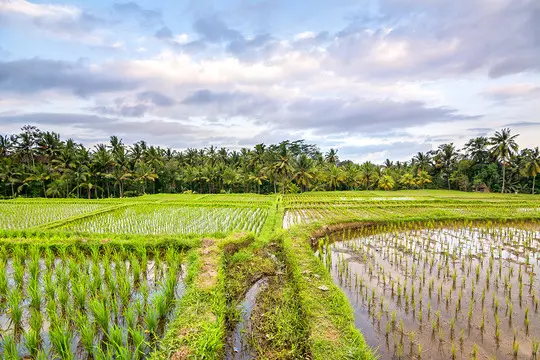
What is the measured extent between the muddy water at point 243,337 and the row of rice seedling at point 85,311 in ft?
3.53

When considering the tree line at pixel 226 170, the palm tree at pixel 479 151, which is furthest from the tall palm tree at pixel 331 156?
the palm tree at pixel 479 151

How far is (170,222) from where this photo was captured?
13.3m

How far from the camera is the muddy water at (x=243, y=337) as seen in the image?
4.27 m

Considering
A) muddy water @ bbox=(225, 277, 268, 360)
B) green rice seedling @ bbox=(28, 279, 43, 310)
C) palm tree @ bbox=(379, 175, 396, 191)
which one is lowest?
muddy water @ bbox=(225, 277, 268, 360)

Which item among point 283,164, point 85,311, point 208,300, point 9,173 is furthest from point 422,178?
point 9,173

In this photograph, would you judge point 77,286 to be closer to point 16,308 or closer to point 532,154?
point 16,308

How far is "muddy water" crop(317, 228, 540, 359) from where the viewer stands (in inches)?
176

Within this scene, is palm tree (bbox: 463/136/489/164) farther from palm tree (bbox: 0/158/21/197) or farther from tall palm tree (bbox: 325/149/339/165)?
palm tree (bbox: 0/158/21/197)

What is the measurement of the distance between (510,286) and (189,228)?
10.4 meters

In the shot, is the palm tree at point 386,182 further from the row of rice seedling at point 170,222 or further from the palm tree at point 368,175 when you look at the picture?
the row of rice seedling at point 170,222

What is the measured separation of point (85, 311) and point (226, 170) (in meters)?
28.5

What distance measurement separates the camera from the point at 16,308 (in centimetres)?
470

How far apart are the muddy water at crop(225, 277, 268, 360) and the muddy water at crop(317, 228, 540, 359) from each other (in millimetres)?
1882

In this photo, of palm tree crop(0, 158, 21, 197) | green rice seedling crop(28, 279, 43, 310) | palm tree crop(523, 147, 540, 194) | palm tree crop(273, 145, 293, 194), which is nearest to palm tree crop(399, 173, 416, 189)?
palm tree crop(523, 147, 540, 194)
